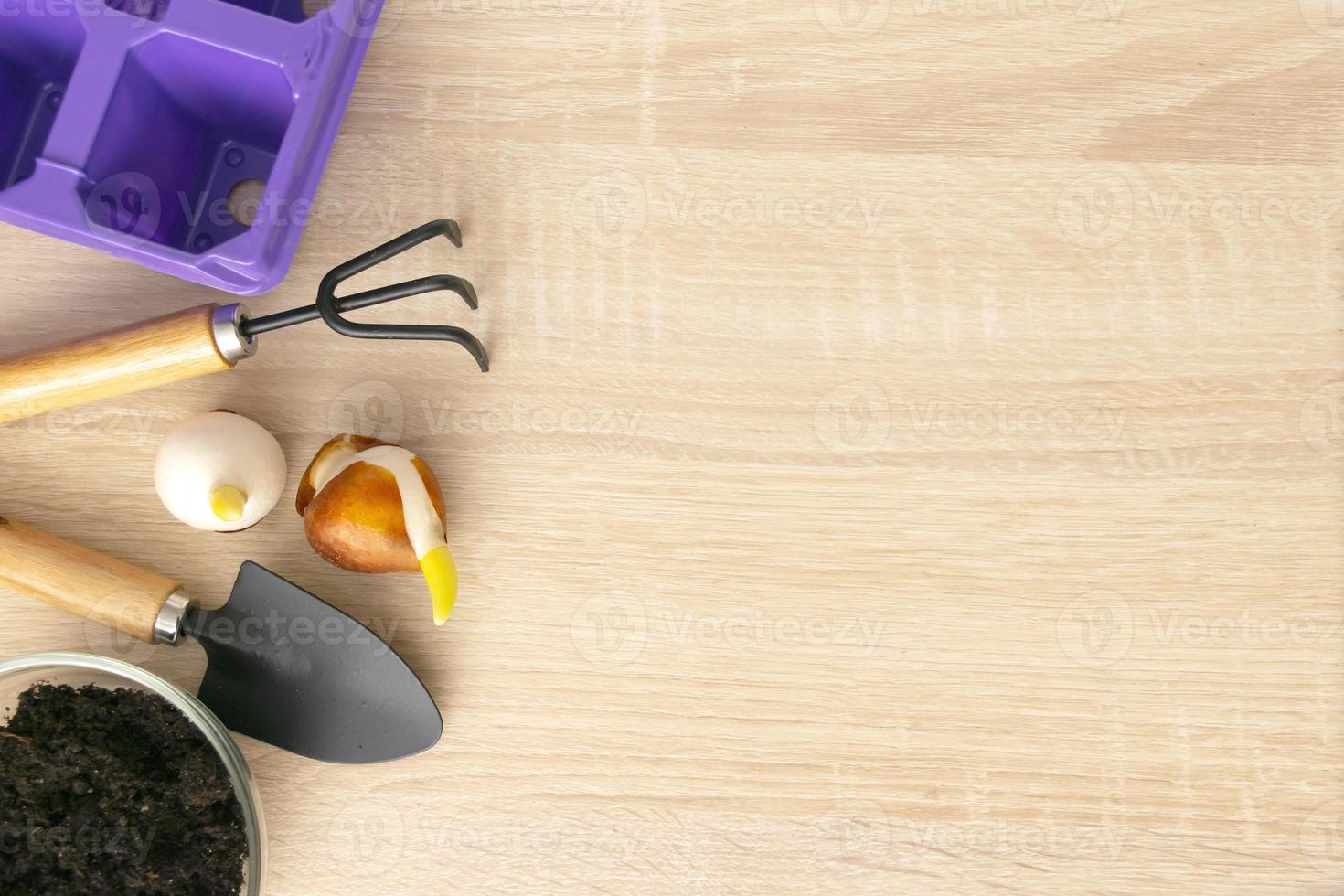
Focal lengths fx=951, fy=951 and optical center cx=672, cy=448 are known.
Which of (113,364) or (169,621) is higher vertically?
(113,364)

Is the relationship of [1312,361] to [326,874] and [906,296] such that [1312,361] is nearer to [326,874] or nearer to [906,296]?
[906,296]

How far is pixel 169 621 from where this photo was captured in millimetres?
562

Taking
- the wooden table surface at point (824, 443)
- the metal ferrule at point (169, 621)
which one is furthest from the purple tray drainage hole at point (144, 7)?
the metal ferrule at point (169, 621)

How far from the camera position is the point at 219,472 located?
1.81 ft

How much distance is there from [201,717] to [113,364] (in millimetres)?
210

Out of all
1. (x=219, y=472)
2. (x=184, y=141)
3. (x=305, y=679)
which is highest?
(x=184, y=141)

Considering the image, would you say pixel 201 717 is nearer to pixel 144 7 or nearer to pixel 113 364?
pixel 113 364

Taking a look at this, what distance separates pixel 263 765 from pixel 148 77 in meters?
0.42

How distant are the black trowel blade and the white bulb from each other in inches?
1.6

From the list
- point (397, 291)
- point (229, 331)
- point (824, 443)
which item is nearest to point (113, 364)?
point (229, 331)

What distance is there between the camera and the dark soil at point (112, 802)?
514 mm

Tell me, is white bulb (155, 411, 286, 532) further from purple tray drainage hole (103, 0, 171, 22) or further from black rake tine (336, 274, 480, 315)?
purple tray drainage hole (103, 0, 171, 22)

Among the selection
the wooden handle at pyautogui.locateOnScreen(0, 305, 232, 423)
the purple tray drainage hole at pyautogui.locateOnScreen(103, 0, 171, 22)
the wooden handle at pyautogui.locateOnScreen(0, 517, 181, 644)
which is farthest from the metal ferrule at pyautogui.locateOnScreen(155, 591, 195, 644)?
the purple tray drainage hole at pyautogui.locateOnScreen(103, 0, 171, 22)

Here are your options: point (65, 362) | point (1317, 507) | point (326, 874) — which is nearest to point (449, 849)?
point (326, 874)
